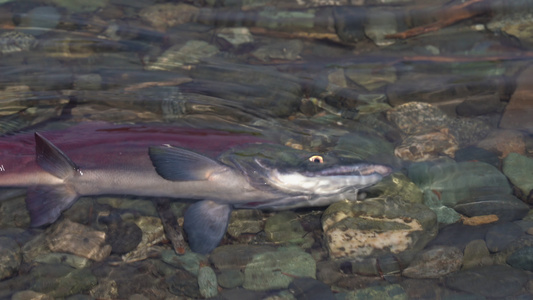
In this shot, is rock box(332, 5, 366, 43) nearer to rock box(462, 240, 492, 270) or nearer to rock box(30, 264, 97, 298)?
rock box(462, 240, 492, 270)

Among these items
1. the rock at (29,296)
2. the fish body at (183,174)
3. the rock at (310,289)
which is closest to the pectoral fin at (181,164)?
the fish body at (183,174)

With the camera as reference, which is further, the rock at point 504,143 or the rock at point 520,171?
the rock at point 504,143

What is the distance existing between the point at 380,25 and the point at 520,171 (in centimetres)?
274

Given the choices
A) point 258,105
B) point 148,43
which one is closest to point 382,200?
point 258,105

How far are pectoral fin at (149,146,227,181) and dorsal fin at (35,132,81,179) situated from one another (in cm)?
61

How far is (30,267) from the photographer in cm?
410

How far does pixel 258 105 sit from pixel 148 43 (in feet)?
5.88

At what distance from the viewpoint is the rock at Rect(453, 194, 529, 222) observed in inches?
176

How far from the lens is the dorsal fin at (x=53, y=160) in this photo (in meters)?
4.22

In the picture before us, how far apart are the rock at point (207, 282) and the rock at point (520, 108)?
3.06 metres

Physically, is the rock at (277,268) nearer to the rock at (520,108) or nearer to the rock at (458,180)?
the rock at (458,180)

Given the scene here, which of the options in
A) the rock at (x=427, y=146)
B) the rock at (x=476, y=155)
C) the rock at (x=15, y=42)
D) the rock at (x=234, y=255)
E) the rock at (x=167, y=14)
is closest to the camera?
the rock at (x=234, y=255)

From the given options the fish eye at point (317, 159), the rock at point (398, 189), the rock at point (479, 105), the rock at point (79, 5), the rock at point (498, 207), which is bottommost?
the rock at point (498, 207)

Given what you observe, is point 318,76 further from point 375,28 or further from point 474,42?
point 474,42
